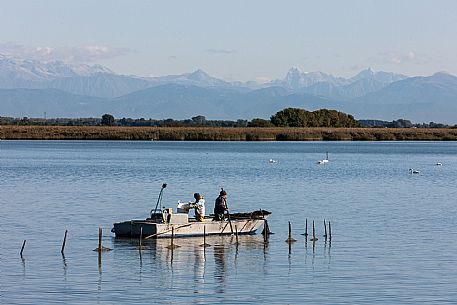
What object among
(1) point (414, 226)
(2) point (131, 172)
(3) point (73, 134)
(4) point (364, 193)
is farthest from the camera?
(3) point (73, 134)

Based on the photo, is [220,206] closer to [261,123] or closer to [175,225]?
[175,225]

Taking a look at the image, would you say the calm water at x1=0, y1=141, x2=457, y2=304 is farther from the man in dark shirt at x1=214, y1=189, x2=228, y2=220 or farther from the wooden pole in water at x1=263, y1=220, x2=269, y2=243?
the man in dark shirt at x1=214, y1=189, x2=228, y2=220

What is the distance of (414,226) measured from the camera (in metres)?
38.7

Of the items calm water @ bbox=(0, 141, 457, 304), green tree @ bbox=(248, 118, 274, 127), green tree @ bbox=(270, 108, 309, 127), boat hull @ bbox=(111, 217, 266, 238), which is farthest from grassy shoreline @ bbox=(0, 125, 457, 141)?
boat hull @ bbox=(111, 217, 266, 238)

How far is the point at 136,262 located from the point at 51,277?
3.30m

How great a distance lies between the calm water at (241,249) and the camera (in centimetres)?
2491

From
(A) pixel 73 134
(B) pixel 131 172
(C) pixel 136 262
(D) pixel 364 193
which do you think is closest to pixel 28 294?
(C) pixel 136 262

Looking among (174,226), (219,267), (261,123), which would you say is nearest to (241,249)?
(174,226)

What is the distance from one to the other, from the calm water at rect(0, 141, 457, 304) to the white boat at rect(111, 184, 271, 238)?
1.44 ft

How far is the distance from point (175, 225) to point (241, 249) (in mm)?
2452

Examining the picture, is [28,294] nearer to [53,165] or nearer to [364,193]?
[364,193]

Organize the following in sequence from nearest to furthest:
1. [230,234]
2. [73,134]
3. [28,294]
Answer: [28,294], [230,234], [73,134]

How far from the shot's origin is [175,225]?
32.9m

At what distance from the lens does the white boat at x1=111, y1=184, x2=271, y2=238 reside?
32.6 m
